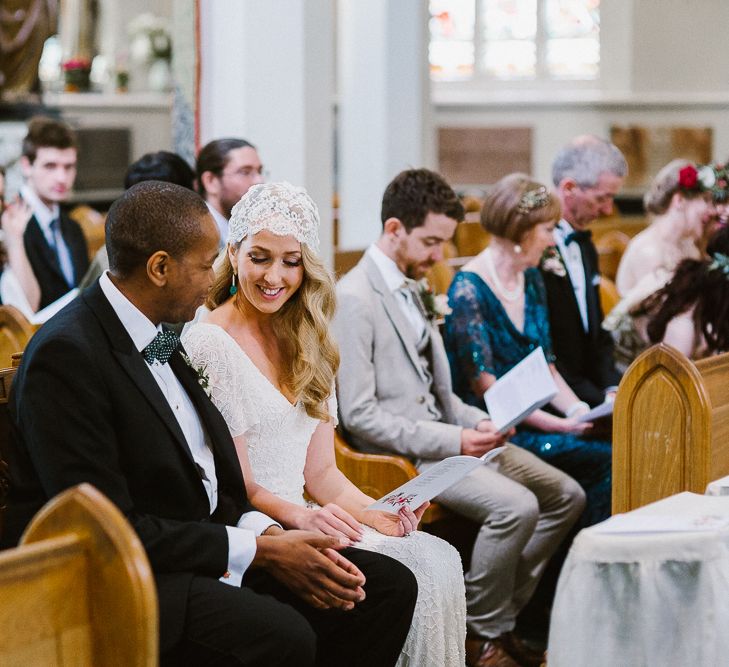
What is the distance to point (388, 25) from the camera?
7.38 m

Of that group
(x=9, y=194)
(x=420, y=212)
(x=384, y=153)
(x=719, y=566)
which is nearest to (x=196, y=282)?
(x=719, y=566)

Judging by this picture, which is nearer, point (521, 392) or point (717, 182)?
point (521, 392)

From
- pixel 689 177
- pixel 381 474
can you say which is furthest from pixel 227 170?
pixel 689 177

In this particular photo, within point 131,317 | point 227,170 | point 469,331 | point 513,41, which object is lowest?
point 469,331

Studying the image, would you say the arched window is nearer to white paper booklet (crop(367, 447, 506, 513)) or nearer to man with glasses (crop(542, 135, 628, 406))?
man with glasses (crop(542, 135, 628, 406))

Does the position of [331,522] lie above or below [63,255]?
below

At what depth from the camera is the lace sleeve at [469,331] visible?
4.32 meters

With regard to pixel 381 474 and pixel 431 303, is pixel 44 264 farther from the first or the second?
pixel 381 474

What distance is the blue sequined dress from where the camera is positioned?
4.32 m

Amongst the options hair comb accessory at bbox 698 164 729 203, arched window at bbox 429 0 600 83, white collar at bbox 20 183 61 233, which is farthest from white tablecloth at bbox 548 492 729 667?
arched window at bbox 429 0 600 83

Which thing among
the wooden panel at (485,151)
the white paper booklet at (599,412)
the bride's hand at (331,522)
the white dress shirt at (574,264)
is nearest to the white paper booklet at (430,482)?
the bride's hand at (331,522)

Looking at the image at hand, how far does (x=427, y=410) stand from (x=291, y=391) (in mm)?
953

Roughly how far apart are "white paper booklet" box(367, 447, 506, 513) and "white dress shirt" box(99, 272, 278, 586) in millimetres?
333

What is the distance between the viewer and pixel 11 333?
3.72 m
